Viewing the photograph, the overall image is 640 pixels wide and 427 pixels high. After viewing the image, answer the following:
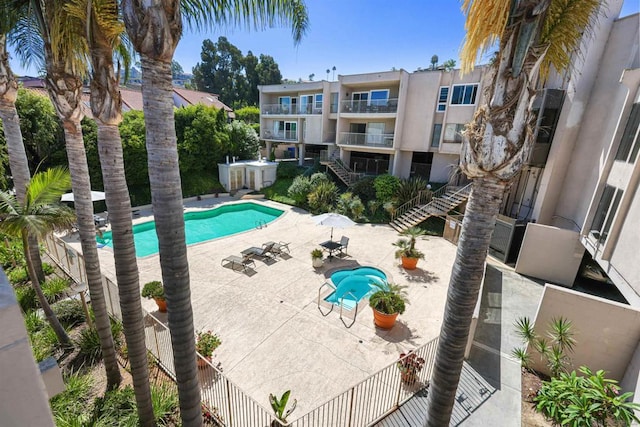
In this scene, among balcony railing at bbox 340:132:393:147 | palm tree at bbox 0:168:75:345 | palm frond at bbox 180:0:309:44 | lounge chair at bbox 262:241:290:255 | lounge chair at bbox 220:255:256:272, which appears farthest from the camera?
balcony railing at bbox 340:132:393:147

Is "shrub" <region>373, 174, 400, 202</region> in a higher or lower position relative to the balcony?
lower

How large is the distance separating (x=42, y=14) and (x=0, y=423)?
7.37 meters

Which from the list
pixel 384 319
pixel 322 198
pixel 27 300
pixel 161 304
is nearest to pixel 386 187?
pixel 322 198

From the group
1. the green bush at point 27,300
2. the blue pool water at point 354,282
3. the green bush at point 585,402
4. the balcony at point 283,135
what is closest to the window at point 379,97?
the balcony at point 283,135

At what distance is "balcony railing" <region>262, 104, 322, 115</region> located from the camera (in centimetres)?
2817

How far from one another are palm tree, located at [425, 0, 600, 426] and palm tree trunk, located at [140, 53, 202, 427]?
150 inches

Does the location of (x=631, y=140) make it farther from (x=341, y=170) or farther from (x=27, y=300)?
(x=27, y=300)

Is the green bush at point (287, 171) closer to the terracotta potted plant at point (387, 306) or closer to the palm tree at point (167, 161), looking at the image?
the terracotta potted plant at point (387, 306)

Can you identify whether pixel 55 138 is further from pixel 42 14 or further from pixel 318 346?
pixel 318 346

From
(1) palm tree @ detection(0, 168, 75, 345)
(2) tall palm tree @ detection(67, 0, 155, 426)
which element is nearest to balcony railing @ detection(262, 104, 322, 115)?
(1) palm tree @ detection(0, 168, 75, 345)

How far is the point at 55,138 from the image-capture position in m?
18.8

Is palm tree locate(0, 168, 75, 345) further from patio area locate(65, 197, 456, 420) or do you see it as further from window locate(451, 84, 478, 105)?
window locate(451, 84, 478, 105)

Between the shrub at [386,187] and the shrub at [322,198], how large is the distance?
3437 millimetres

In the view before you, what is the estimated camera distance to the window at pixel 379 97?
926 inches
